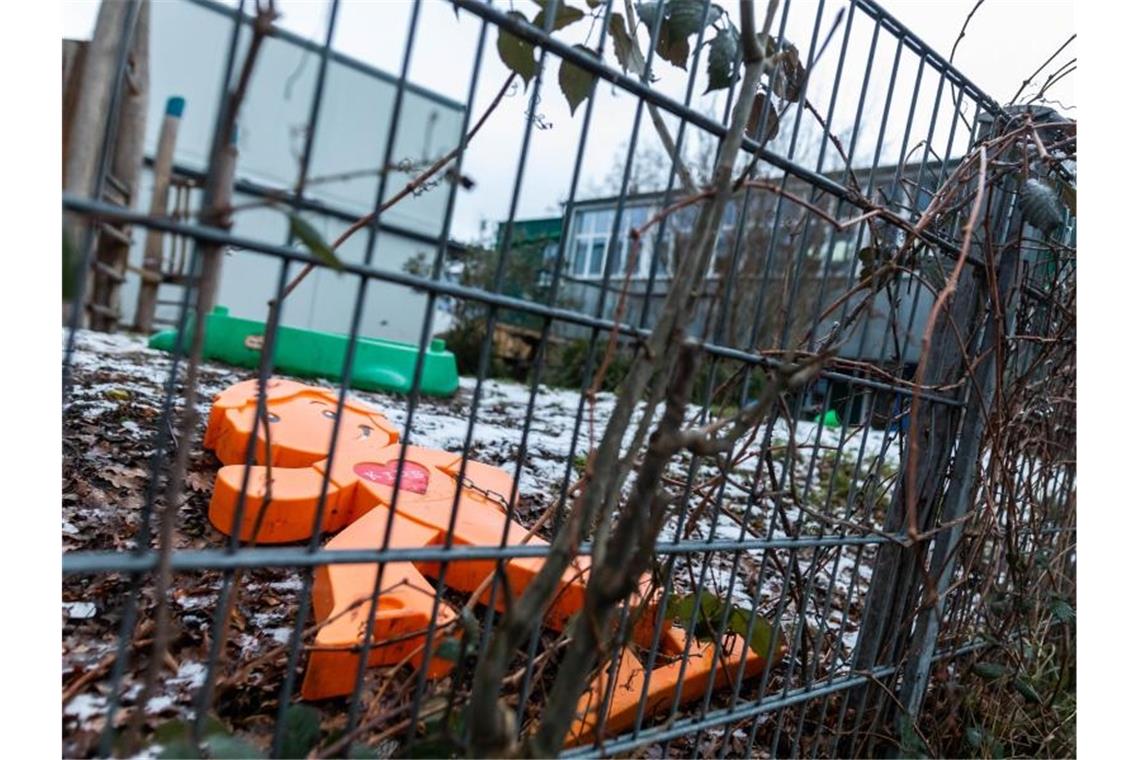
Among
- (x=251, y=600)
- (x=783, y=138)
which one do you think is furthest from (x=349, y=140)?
(x=251, y=600)

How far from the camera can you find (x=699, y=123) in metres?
1.35

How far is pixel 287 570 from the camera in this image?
2.05 meters

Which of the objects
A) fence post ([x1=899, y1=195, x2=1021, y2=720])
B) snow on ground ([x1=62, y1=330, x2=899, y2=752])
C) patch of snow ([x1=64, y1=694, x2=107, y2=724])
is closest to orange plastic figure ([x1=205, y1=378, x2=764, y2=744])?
snow on ground ([x1=62, y1=330, x2=899, y2=752])

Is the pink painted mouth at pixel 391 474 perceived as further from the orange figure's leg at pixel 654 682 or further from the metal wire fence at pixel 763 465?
the orange figure's leg at pixel 654 682

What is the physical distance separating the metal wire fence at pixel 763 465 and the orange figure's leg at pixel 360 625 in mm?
36

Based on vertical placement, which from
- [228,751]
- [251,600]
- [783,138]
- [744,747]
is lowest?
[744,747]

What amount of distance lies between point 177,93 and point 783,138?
8059mm

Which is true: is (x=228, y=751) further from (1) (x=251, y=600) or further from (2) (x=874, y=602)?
(2) (x=874, y=602)

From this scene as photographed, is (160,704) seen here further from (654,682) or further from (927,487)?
(927,487)

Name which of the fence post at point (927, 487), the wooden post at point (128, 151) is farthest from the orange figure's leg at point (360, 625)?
the wooden post at point (128, 151)

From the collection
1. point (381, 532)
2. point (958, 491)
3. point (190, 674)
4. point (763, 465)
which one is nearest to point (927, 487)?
point (958, 491)

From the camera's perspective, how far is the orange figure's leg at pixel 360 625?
1424 mm

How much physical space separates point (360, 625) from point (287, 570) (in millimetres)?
684

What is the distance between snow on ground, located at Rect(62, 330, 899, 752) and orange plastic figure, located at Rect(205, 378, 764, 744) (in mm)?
167
